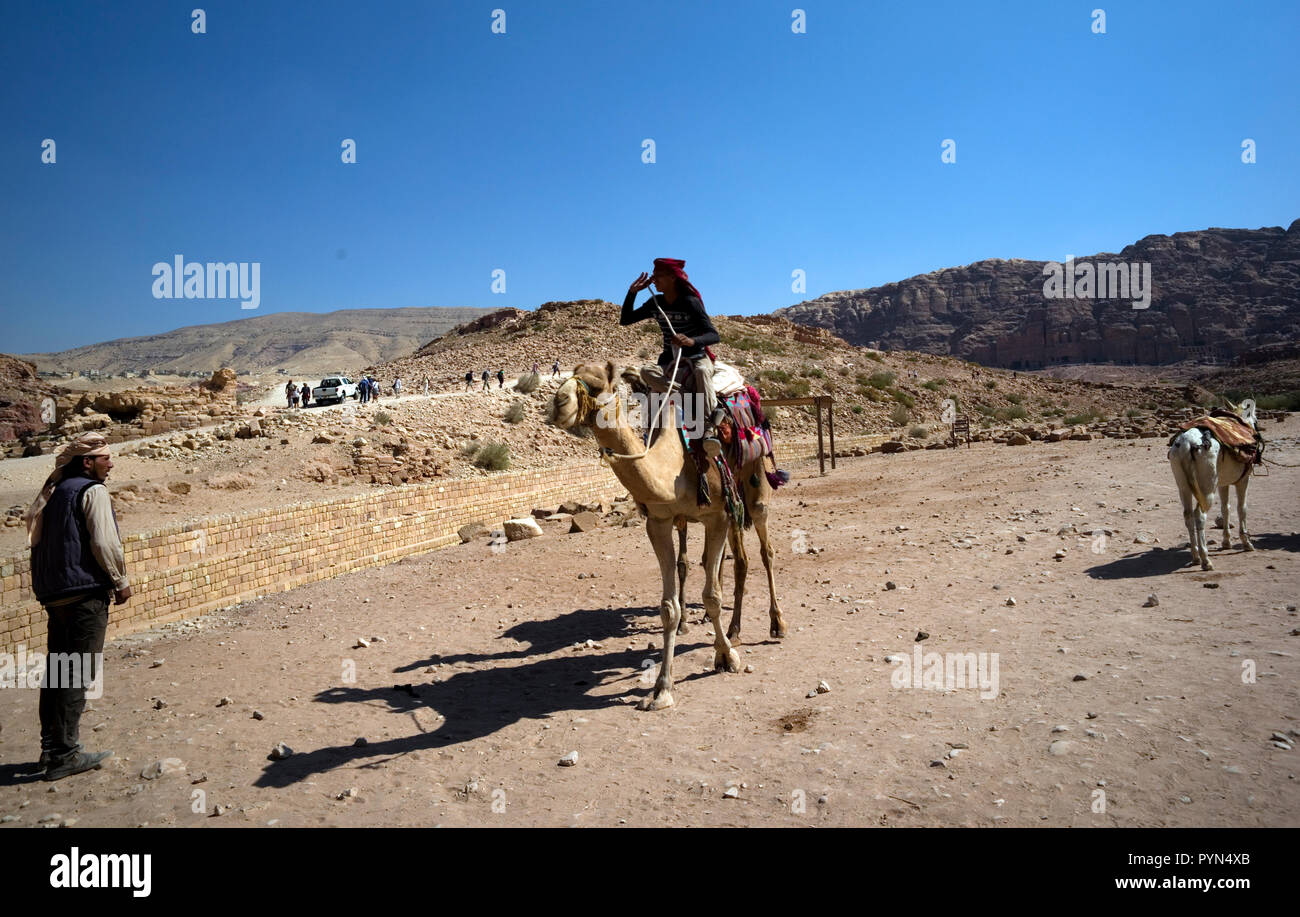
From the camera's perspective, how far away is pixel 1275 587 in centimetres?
724

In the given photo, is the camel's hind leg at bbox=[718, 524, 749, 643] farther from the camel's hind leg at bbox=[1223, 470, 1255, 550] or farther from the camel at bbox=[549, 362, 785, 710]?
the camel's hind leg at bbox=[1223, 470, 1255, 550]

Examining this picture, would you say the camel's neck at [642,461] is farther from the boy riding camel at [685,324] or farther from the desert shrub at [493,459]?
the desert shrub at [493,459]

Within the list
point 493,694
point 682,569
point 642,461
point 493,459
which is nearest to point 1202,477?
point 682,569

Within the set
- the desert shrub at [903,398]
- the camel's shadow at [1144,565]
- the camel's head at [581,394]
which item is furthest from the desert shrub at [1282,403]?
the camel's head at [581,394]

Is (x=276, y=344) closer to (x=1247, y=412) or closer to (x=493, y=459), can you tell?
(x=493, y=459)

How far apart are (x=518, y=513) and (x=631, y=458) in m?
14.3

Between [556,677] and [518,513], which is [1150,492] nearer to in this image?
[556,677]

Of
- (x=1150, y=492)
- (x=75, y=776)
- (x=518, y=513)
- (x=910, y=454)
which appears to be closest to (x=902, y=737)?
(x=75, y=776)

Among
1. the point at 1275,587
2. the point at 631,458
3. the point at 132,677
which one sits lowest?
the point at 132,677

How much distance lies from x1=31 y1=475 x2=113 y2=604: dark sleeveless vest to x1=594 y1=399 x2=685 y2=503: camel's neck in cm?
375

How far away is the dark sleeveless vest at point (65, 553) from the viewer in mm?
4961

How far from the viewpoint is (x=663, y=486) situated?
18.6 feet

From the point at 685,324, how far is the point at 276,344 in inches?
6112

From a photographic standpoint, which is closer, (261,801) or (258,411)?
(261,801)
